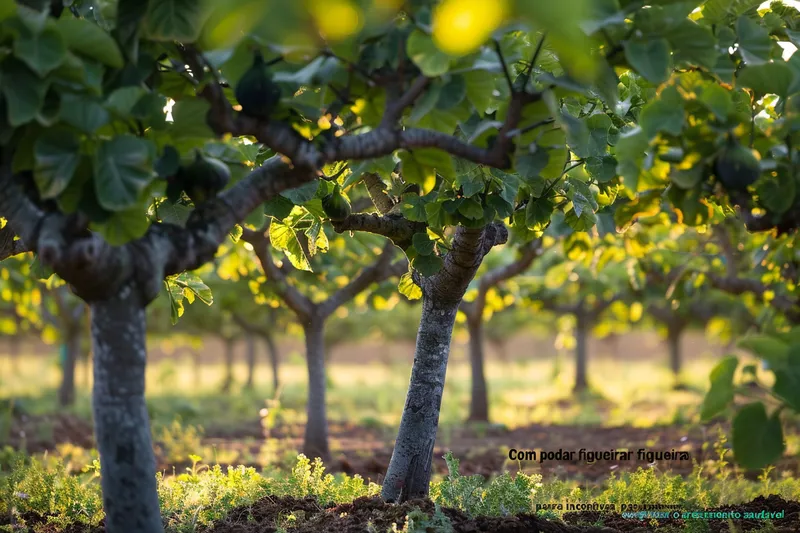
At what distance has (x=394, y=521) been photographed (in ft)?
12.2

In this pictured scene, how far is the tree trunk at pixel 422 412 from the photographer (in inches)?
174

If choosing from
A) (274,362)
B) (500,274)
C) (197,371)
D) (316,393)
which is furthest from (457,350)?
(316,393)

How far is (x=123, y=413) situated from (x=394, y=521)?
1.55m

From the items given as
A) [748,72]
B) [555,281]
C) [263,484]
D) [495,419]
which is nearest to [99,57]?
[748,72]

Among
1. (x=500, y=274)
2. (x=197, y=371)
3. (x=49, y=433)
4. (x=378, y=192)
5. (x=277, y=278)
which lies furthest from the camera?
(x=197, y=371)

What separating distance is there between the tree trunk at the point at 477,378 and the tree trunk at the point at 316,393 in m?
4.60

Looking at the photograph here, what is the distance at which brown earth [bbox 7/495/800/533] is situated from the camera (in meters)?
3.69

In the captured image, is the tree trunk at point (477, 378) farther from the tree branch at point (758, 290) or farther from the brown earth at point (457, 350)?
the brown earth at point (457, 350)

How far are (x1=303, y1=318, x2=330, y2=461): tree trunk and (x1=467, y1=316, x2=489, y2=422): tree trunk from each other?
4604 millimetres

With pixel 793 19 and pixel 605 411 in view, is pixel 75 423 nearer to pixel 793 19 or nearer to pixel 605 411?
pixel 605 411

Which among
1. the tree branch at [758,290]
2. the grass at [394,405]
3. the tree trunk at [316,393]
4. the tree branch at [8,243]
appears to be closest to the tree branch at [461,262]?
the tree branch at [8,243]

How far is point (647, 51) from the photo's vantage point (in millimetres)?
2703

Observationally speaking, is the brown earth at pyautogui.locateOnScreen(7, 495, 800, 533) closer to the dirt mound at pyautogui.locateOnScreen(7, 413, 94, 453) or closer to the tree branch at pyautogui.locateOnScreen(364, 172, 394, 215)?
the tree branch at pyautogui.locateOnScreen(364, 172, 394, 215)

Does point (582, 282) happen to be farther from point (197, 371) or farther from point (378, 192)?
point (197, 371)
